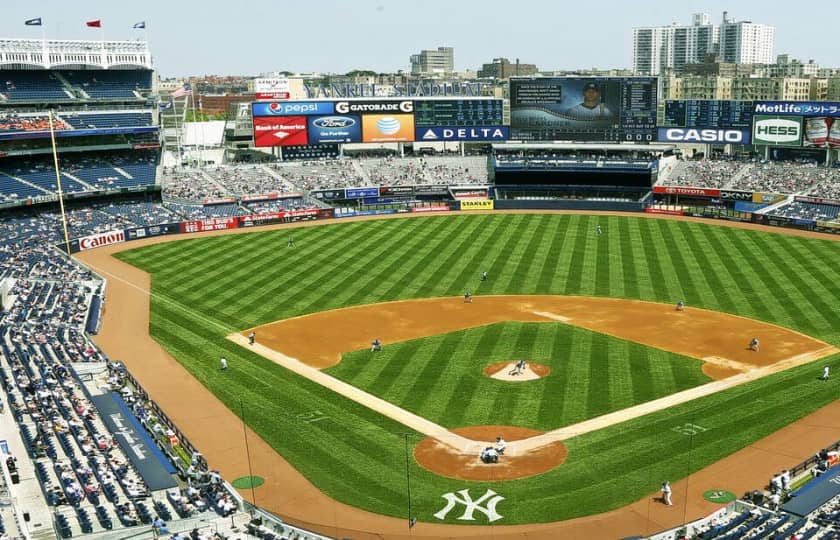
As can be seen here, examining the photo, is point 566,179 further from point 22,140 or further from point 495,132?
point 22,140

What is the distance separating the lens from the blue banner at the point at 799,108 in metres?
76.2

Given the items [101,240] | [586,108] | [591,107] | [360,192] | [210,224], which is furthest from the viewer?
[360,192]

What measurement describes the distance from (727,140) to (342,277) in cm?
4993

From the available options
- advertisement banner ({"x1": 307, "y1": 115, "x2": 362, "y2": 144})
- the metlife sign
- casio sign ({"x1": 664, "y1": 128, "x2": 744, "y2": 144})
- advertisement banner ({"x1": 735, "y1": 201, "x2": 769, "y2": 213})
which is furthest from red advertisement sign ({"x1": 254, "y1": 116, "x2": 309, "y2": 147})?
advertisement banner ({"x1": 735, "y1": 201, "x2": 769, "y2": 213})

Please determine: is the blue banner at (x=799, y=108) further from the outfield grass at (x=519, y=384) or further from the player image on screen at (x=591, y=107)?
the outfield grass at (x=519, y=384)

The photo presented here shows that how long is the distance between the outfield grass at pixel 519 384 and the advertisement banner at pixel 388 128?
170 feet

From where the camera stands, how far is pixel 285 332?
43.1 m

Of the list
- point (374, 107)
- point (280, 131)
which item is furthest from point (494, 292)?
point (280, 131)

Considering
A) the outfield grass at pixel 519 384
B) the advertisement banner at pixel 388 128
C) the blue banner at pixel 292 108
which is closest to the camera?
the outfield grass at pixel 519 384

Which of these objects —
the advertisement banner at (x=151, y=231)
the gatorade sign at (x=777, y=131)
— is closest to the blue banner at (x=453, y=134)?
the gatorade sign at (x=777, y=131)

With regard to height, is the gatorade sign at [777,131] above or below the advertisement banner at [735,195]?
above

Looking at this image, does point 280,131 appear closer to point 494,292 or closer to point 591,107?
point 591,107

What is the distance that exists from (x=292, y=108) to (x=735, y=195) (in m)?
48.0

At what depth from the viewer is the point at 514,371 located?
35.7 meters
